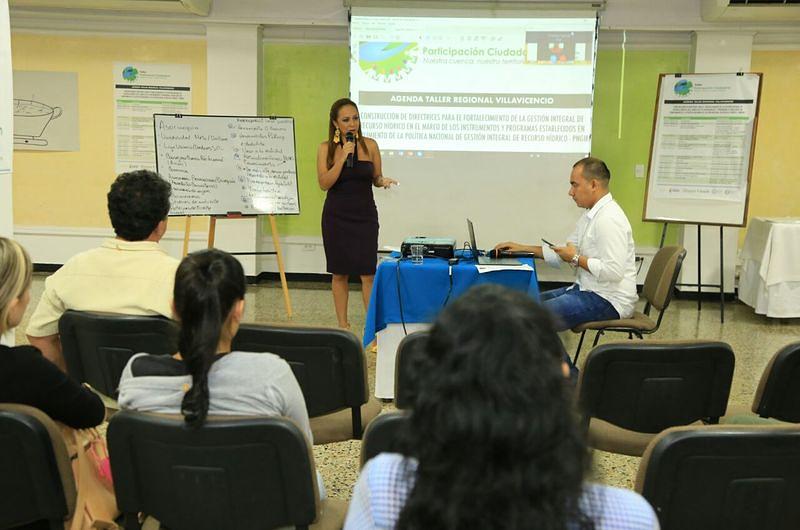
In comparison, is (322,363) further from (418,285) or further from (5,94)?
(5,94)

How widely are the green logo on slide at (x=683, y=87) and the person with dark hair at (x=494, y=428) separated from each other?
5.56 m

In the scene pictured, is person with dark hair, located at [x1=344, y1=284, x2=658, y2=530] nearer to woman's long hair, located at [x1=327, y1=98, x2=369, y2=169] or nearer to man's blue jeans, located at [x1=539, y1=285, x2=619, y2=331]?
man's blue jeans, located at [x1=539, y1=285, x2=619, y2=331]

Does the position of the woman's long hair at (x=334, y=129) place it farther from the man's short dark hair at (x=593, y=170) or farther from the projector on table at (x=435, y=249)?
the man's short dark hair at (x=593, y=170)

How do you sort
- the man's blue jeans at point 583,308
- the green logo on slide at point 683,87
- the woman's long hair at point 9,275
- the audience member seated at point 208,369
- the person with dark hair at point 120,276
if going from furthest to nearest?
the green logo on slide at point 683,87 < the man's blue jeans at point 583,308 < the person with dark hair at point 120,276 < the woman's long hair at point 9,275 < the audience member seated at point 208,369

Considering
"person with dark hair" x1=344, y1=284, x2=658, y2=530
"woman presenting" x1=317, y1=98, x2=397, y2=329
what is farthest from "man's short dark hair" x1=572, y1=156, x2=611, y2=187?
"person with dark hair" x1=344, y1=284, x2=658, y2=530

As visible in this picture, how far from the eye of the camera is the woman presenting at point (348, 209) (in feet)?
14.9

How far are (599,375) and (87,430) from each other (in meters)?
1.45

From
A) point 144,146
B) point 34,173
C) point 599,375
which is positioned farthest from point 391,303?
point 34,173

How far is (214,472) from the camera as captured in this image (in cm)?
141

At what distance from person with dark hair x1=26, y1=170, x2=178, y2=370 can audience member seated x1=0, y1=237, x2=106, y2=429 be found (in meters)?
0.57

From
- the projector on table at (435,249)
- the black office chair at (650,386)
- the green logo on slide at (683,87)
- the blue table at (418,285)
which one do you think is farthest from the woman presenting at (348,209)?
the green logo on slide at (683,87)

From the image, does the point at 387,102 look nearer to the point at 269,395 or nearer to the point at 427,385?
the point at 269,395

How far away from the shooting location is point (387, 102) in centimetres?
598

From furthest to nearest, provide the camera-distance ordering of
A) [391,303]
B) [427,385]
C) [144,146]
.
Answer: [144,146] < [391,303] < [427,385]
